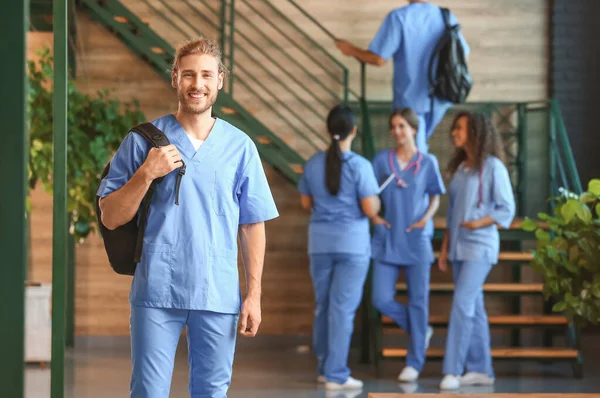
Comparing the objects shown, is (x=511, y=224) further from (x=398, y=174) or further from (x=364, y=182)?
(x=364, y=182)

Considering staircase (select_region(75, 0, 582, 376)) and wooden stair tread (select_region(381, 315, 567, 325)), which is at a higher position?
staircase (select_region(75, 0, 582, 376))

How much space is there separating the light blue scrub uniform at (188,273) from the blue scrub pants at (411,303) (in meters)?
3.44

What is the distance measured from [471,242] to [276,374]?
1.62 metres

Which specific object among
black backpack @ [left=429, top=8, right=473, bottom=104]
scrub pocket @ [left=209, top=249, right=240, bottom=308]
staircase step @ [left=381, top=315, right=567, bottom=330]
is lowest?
staircase step @ [left=381, top=315, right=567, bottom=330]

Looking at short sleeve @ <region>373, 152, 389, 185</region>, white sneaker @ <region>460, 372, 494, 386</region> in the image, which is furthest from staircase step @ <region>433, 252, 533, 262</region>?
white sneaker @ <region>460, 372, 494, 386</region>

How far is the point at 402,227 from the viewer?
21.2 ft

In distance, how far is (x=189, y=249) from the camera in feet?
10.0

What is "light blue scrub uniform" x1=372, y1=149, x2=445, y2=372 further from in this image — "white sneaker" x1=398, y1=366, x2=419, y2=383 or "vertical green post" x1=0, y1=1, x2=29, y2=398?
"vertical green post" x1=0, y1=1, x2=29, y2=398

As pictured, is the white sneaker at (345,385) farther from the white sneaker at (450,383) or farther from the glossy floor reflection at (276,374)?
the white sneaker at (450,383)

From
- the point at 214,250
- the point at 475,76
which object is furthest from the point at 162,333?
the point at 475,76

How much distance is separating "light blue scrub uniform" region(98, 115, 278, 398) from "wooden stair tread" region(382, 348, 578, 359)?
3.73 m

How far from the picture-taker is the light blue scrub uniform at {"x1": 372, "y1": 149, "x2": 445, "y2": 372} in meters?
6.43

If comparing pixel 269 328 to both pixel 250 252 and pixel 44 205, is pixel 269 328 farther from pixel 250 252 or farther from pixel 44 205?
pixel 250 252

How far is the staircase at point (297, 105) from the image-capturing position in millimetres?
7875
